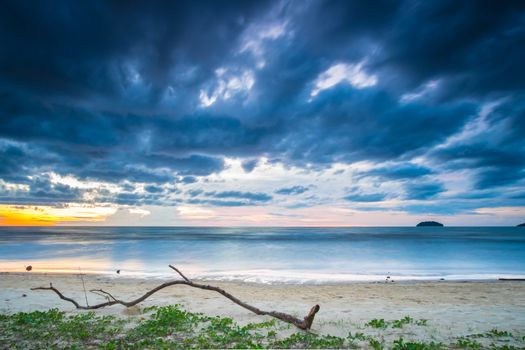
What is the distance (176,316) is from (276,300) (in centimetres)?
551

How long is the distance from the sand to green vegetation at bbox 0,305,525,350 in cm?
59

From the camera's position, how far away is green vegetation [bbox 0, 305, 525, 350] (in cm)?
672

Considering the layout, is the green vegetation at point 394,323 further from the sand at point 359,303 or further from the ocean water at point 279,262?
the ocean water at point 279,262

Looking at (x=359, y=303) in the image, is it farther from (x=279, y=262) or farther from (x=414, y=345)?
(x=279, y=262)

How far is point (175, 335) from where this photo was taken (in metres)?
7.46

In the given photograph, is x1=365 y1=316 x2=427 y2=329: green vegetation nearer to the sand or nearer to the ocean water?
the sand

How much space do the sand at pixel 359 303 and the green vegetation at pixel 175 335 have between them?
1.93 feet

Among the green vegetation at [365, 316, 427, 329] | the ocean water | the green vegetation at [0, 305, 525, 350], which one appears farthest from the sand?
the ocean water

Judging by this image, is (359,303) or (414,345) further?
(359,303)

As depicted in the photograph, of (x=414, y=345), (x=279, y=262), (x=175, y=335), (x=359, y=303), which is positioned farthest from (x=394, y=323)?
(x=279, y=262)

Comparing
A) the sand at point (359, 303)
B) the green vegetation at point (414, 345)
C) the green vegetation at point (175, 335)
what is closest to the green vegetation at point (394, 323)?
the green vegetation at point (175, 335)

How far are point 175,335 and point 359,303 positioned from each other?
7497mm

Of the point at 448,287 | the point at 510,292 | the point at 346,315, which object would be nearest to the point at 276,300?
the point at 346,315

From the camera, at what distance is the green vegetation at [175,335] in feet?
22.1
